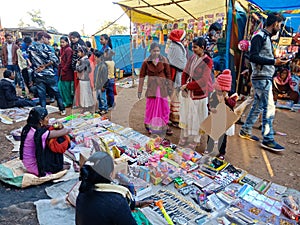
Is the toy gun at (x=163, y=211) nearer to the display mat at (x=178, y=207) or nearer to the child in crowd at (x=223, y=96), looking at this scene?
the display mat at (x=178, y=207)

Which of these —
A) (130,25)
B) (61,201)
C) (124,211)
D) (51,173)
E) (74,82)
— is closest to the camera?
(124,211)

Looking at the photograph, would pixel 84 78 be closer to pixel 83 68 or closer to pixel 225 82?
pixel 83 68

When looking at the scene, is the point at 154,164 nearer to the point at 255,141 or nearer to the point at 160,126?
the point at 160,126

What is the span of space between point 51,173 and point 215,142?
1.96 m

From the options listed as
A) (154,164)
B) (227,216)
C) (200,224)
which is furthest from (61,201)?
(227,216)

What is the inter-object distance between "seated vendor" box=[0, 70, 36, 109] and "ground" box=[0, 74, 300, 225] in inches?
29.7

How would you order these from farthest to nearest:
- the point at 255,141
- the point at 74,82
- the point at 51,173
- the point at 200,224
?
the point at 74,82, the point at 255,141, the point at 51,173, the point at 200,224

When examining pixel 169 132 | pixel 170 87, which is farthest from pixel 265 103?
pixel 169 132

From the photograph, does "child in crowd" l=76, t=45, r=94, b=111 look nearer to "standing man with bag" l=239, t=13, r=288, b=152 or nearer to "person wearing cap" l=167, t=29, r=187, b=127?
"person wearing cap" l=167, t=29, r=187, b=127

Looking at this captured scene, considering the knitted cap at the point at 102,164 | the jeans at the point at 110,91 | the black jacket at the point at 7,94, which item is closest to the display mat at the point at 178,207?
the knitted cap at the point at 102,164

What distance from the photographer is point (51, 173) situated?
2.59 meters

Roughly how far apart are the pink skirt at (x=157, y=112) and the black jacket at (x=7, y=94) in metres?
2.86

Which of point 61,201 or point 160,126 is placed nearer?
point 61,201

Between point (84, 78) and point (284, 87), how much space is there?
14.5ft
